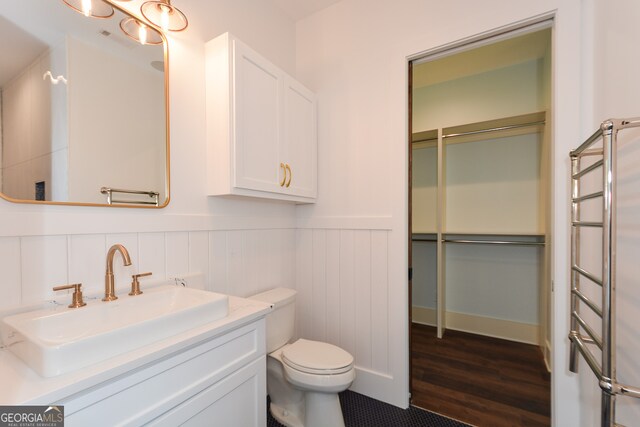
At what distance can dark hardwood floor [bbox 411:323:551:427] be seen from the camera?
5.95 ft

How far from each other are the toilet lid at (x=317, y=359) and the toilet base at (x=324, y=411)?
176 mm

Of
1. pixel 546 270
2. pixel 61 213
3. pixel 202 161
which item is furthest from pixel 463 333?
pixel 61 213

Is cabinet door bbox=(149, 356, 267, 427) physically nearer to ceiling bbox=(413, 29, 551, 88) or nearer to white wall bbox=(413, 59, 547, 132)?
ceiling bbox=(413, 29, 551, 88)

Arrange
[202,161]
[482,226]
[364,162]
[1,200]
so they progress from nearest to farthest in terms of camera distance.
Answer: [1,200]
[202,161]
[364,162]
[482,226]

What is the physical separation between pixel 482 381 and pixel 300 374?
1.48 metres

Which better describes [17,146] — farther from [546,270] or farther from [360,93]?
[546,270]

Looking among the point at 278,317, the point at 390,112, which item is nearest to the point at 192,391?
the point at 278,317

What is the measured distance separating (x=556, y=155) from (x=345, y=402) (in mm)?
1874

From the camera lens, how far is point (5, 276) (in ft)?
3.21

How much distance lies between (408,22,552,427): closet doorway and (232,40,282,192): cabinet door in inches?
47.8

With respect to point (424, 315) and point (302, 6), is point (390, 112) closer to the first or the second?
point (302, 6)

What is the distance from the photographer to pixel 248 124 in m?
1.60

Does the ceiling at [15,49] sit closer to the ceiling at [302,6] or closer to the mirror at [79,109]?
the mirror at [79,109]

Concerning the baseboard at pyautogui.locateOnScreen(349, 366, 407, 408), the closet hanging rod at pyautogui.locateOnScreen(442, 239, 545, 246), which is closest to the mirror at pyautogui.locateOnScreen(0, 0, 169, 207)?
the baseboard at pyautogui.locateOnScreen(349, 366, 407, 408)
